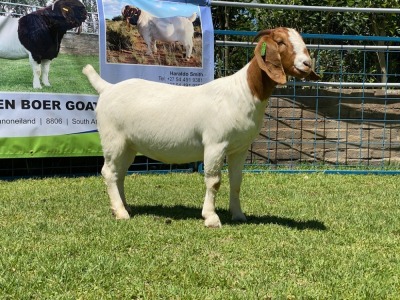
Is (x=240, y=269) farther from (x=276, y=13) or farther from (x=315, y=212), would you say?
(x=276, y=13)

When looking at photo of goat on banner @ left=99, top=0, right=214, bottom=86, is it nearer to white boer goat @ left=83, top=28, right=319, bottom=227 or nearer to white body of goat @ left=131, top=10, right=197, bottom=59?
white body of goat @ left=131, top=10, right=197, bottom=59

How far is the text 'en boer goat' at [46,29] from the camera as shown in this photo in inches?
289

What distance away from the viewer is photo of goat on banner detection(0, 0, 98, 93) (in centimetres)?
721

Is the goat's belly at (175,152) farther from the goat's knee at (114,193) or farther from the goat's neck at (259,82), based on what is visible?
the goat's neck at (259,82)

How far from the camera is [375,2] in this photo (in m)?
11.3

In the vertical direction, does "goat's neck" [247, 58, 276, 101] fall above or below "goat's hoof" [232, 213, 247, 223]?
above

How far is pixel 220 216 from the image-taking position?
532 centimetres

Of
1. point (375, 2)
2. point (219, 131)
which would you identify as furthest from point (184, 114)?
point (375, 2)

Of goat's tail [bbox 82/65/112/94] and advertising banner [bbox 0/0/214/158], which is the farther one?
advertising banner [bbox 0/0/214/158]

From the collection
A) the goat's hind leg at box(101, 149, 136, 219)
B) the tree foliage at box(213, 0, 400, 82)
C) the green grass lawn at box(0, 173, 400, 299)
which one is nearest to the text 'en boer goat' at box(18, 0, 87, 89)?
the green grass lawn at box(0, 173, 400, 299)

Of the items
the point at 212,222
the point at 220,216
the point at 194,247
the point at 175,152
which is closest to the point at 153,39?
the point at 175,152

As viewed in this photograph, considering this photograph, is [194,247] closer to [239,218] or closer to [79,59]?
[239,218]

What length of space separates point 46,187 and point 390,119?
6.09m

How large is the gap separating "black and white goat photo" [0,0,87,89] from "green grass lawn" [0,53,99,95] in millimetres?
71
